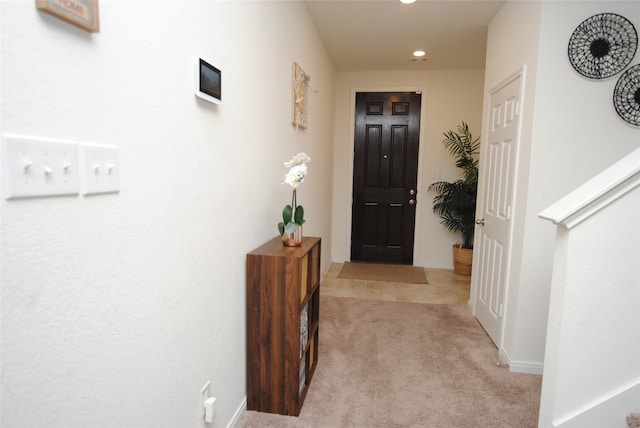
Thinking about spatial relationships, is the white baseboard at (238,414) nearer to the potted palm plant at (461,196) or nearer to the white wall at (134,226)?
the white wall at (134,226)

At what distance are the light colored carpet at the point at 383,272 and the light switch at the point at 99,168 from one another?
12.3 feet

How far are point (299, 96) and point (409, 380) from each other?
2.06 m

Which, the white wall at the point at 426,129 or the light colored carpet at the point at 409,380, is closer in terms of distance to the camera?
the light colored carpet at the point at 409,380

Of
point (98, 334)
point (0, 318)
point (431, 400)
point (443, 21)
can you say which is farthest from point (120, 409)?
point (443, 21)

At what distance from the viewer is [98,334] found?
2.96 ft

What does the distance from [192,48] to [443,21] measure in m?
2.71

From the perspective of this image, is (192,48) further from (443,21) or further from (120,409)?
(443,21)

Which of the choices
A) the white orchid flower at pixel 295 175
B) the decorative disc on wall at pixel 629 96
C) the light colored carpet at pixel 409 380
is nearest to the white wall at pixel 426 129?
the light colored carpet at pixel 409 380

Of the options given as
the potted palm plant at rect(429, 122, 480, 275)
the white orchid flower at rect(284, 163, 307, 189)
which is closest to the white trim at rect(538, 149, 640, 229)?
the white orchid flower at rect(284, 163, 307, 189)

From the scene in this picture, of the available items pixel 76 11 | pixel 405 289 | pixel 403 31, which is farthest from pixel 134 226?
pixel 405 289

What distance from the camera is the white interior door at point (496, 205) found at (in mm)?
2586

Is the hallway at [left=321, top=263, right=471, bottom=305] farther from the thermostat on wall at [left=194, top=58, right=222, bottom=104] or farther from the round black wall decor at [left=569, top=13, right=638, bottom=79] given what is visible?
the thermostat on wall at [left=194, top=58, right=222, bottom=104]

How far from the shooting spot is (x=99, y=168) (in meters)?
0.88

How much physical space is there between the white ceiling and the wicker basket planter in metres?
2.24
